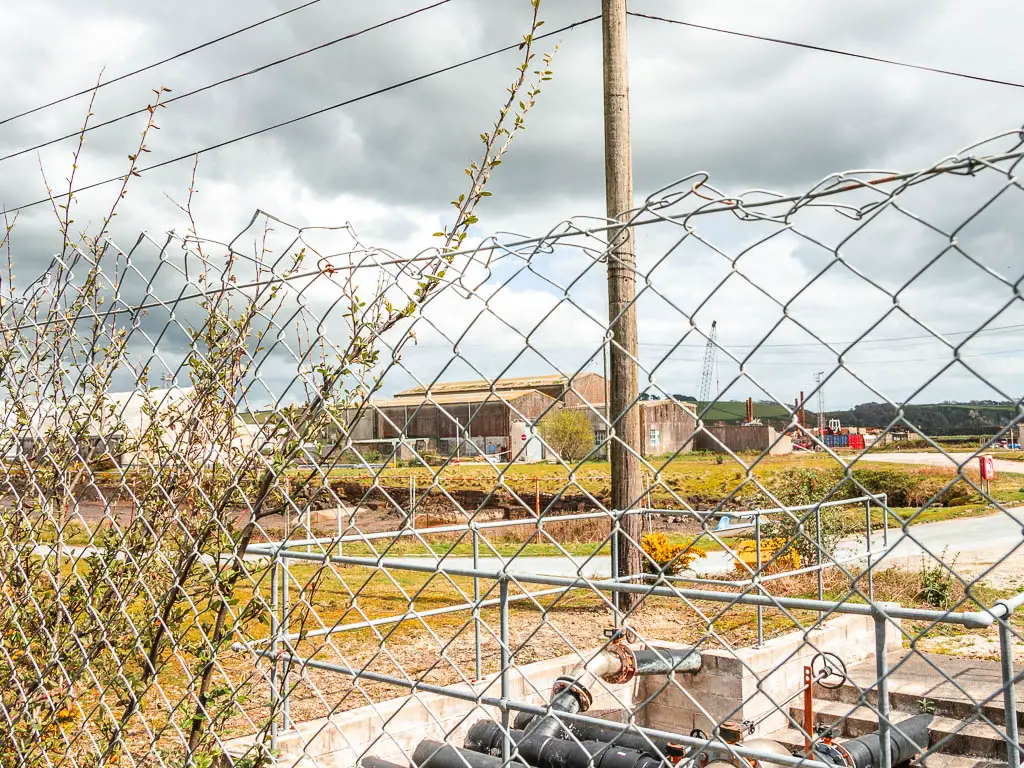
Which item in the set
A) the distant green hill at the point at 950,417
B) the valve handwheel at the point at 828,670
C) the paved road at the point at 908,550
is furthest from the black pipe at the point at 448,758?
the paved road at the point at 908,550

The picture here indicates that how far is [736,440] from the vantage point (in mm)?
1856

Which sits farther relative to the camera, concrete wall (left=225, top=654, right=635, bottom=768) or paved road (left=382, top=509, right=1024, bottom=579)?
paved road (left=382, top=509, right=1024, bottom=579)

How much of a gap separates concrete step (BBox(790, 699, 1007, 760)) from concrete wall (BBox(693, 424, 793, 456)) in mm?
3827

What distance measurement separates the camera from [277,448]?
2.10m

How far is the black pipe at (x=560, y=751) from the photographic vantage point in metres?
5.02

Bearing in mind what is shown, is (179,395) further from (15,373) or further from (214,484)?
(15,373)

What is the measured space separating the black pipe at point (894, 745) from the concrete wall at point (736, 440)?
3.55 m

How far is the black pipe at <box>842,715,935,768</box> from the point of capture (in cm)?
543

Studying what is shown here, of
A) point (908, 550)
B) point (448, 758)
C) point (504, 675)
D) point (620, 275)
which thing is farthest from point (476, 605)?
point (908, 550)

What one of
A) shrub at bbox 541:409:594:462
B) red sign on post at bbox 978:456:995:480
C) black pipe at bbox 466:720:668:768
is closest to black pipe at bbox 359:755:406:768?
black pipe at bbox 466:720:668:768

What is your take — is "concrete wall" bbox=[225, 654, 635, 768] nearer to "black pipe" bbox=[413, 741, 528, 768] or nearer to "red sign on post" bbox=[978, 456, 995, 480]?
"black pipe" bbox=[413, 741, 528, 768]

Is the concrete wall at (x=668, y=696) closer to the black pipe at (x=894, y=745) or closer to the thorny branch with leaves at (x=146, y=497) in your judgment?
the black pipe at (x=894, y=745)

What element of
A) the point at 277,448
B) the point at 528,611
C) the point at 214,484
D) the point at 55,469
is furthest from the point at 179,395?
the point at 528,611

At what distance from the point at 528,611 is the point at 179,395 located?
7.57 m
